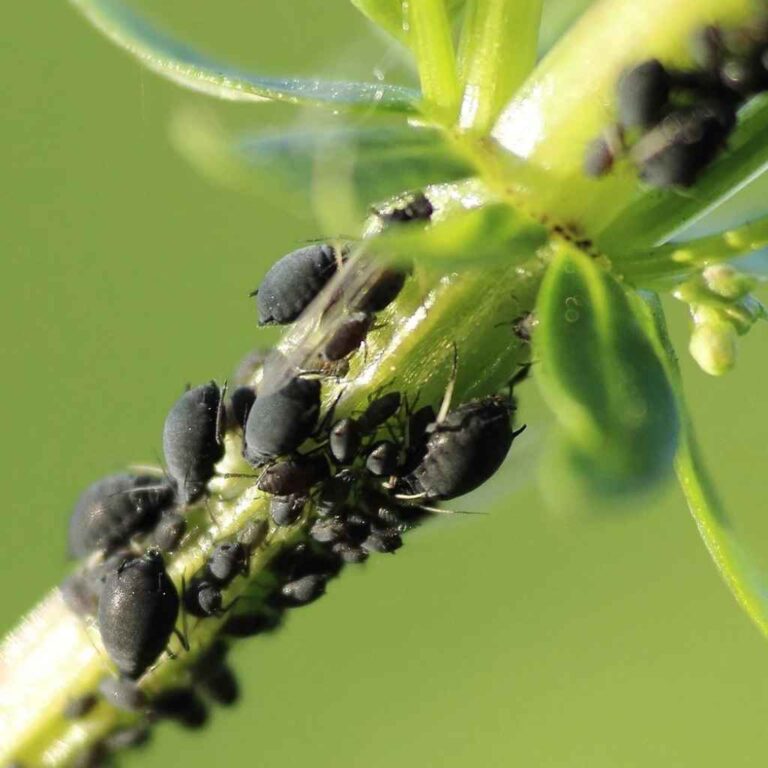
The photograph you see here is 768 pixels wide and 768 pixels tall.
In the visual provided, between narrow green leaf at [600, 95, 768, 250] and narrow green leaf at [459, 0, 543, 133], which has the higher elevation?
narrow green leaf at [459, 0, 543, 133]

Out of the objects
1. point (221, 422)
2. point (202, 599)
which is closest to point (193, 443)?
point (221, 422)

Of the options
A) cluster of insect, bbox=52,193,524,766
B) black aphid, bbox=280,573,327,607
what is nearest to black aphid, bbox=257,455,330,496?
cluster of insect, bbox=52,193,524,766

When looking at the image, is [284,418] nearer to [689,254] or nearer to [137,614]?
[137,614]

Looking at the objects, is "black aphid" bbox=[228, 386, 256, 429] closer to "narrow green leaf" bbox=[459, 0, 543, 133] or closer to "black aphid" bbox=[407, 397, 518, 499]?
"black aphid" bbox=[407, 397, 518, 499]

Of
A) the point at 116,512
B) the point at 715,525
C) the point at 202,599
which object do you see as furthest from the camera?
the point at 116,512

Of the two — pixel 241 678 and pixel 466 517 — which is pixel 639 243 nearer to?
pixel 466 517

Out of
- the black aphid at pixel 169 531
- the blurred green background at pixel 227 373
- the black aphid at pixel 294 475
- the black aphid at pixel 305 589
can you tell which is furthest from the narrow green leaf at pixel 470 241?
the blurred green background at pixel 227 373
